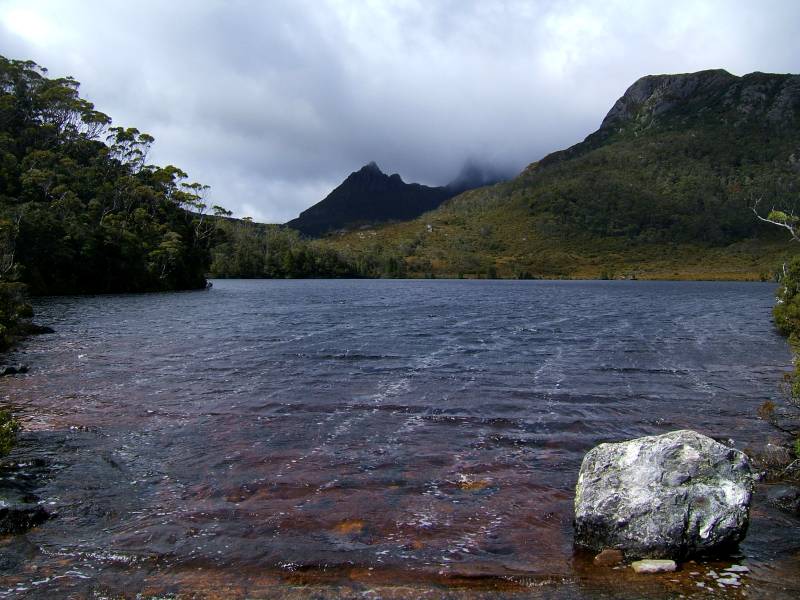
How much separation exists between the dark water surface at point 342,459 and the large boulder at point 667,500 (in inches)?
26.6

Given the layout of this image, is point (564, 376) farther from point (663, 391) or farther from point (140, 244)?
point (140, 244)

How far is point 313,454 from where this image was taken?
15.0 meters

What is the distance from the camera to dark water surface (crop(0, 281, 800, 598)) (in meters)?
8.98

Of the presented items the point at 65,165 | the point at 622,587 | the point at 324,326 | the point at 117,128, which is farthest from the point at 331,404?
the point at 117,128

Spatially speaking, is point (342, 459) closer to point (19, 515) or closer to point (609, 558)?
point (19, 515)

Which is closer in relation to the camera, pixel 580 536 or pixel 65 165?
pixel 580 536

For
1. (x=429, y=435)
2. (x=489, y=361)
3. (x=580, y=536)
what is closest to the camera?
(x=580, y=536)

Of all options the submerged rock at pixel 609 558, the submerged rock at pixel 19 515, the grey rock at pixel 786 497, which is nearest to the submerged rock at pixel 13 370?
the submerged rock at pixel 19 515

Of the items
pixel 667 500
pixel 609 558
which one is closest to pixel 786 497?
pixel 667 500

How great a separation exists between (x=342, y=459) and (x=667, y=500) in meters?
8.26

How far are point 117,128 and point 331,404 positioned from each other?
5552 inches

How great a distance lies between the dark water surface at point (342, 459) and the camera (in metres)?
8.98

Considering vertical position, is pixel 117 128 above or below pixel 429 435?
above

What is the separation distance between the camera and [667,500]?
971 cm
